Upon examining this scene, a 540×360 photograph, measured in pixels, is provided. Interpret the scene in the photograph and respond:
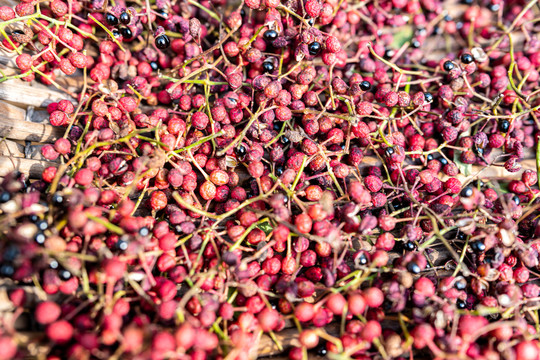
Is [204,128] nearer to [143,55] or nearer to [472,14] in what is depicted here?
[143,55]

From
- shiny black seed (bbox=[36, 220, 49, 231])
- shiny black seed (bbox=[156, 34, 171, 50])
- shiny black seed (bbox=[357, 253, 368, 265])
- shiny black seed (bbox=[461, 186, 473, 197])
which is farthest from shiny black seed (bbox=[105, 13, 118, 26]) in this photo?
shiny black seed (bbox=[461, 186, 473, 197])

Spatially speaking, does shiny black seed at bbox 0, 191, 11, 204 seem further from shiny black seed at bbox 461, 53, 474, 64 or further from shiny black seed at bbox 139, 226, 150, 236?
shiny black seed at bbox 461, 53, 474, 64

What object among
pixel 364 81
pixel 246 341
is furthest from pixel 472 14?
pixel 246 341

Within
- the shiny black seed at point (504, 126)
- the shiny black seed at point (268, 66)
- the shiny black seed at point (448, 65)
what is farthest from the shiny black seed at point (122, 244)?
the shiny black seed at point (504, 126)

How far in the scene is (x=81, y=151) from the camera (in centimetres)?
150

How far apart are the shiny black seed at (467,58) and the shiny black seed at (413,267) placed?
3.39 ft

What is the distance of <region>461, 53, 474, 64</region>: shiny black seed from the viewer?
1789mm

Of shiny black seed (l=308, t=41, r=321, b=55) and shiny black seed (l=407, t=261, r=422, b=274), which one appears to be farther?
shiny black seed (l=308, t=41, r=321, b=55)

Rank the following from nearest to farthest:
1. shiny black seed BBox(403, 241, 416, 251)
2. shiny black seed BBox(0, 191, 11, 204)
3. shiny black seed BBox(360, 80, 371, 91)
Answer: shiny black seed BBox(0, 191, 11, 204) < shiny black seed BBox(403, 241, 416, 251) < shiny black seed BBox(360, 80, 371, 91)

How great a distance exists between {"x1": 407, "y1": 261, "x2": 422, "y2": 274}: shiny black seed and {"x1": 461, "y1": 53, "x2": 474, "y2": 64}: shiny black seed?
1034 millimetres

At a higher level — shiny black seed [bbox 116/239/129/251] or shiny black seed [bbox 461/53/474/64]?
shiny black seed [bbox 461/53/474/64]

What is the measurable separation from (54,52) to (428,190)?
1.75 m

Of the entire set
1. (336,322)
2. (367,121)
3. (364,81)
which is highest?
(364,81)

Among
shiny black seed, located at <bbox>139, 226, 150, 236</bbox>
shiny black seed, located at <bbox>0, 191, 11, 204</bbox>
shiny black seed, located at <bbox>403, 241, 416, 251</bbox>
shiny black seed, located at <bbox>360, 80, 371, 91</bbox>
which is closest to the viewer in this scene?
shiny black seed, located at <bbox>0, 191, 11, 204</bbox>
